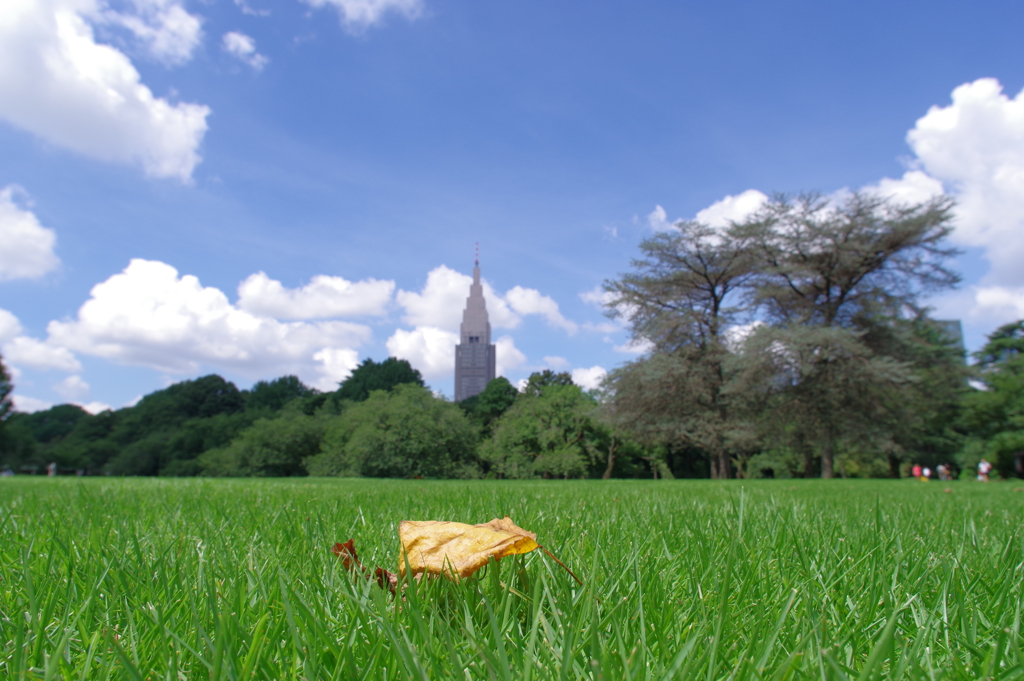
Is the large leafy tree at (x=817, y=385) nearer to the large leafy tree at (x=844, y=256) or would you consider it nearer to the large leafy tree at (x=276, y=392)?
the large leafy tree at (x=844, y=256)

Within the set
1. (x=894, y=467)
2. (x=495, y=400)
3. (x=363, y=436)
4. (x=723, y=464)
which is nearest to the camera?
(x=723, y=464)

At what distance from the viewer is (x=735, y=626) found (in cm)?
93

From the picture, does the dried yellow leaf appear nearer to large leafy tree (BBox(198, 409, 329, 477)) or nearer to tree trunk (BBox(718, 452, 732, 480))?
tree trunk (BBox(718, 452, 732, 480))

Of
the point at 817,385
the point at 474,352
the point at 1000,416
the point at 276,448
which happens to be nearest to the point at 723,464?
the point at 817,385

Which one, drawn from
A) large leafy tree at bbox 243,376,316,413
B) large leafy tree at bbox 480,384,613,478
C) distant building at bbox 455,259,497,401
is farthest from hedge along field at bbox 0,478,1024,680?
distant building at bbox 455,259,497,401

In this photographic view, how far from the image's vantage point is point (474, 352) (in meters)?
124

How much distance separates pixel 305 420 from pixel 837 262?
3234 cm

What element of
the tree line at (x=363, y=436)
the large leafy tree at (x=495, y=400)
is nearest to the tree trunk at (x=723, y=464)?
the tree line at (x=363, y=436)

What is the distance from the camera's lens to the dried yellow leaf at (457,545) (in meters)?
0.96

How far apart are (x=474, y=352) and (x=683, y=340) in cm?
9997

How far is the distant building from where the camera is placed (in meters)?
Answer: 116

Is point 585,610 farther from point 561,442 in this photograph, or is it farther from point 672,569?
point 561,442

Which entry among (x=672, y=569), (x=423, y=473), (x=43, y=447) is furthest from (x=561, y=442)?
(x=43, y=447)

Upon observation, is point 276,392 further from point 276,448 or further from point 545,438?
point 545,438
